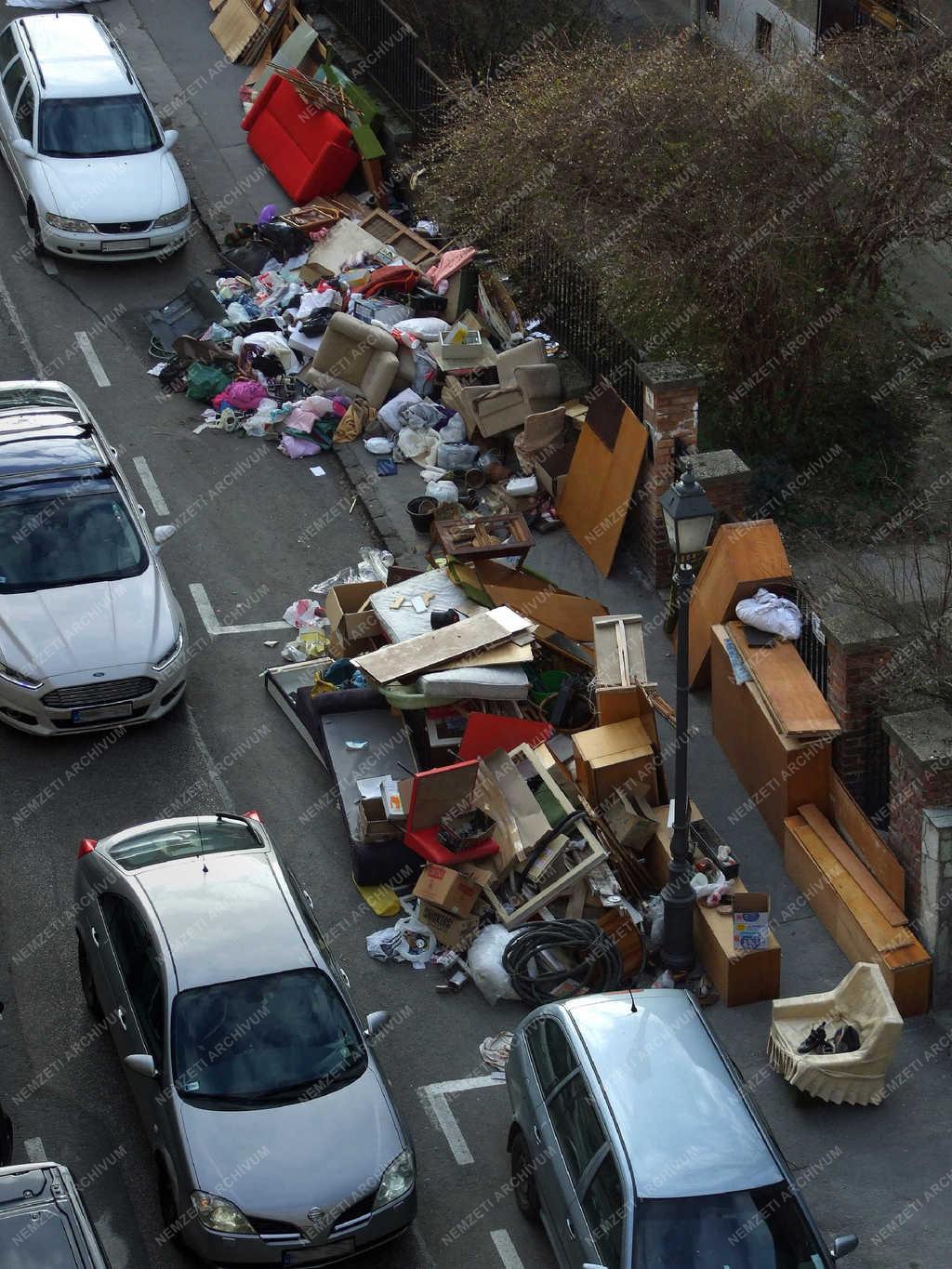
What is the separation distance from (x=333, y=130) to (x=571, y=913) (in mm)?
13593

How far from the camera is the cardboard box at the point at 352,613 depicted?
15.1 meters

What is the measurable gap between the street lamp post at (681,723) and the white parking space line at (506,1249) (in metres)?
2.56

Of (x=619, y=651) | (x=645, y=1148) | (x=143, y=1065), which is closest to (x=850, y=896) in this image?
(x=619, y=651)

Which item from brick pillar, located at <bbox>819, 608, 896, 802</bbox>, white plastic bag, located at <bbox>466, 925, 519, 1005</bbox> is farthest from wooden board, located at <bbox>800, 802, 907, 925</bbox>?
white plastic bag, located at <bbox>466, 925, 519, 1005</bbox>

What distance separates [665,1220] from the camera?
30.0 ft

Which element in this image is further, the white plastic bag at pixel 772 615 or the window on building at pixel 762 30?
the window on building at pixel 762 30

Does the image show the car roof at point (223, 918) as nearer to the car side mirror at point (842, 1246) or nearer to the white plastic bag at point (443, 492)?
the car side mirror at point (842, 1246)

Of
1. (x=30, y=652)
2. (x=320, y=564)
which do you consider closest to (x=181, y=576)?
(x=320, y=564)

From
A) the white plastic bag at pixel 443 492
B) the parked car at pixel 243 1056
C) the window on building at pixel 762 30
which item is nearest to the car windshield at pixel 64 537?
the white plastic bag at pixel 443 492

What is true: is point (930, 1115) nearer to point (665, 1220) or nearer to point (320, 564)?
point (665, 1220)

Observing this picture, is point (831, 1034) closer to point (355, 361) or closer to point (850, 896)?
point (850, 896)

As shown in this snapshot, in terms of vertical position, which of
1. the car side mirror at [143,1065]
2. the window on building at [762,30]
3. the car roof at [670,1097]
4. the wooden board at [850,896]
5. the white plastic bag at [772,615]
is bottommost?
the car side mirror at [143,1065]

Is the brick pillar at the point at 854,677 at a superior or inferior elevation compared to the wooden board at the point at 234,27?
inferior

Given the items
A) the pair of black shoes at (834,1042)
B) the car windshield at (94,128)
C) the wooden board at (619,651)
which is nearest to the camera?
the pair of black shoes at (834,1042)
